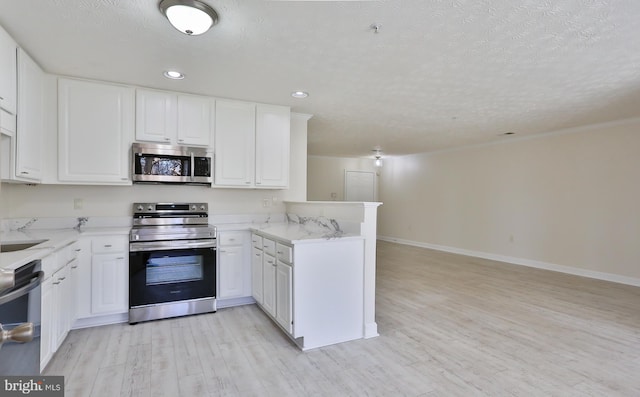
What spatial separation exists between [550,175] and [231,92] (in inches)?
204

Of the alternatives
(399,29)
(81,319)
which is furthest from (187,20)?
(81,319)

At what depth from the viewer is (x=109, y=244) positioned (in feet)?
10.3

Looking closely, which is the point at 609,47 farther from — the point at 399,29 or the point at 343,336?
the point at 343,336

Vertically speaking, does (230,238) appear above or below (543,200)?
below

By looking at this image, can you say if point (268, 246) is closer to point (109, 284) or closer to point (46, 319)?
point (109, 284)

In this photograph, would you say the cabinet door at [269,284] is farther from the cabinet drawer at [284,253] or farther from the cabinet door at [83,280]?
the cabinet door at [83,280]

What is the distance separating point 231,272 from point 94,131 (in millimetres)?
1886

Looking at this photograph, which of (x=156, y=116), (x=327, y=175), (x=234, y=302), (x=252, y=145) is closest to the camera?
(x=156, y=116)

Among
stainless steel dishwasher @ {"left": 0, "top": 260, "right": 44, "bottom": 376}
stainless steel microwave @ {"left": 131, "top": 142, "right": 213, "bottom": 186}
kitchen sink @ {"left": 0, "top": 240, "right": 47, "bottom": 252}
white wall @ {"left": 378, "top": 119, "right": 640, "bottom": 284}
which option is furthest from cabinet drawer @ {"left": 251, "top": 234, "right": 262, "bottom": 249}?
white wall @ {"left": 378, "top": 119, "right": 640, "bottom": 284}

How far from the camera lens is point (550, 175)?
563 centimetres

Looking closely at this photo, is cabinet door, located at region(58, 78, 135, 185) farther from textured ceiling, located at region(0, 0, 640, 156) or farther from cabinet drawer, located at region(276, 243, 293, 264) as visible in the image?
cabinet drawer, located at region(276, 243, 293, 264)

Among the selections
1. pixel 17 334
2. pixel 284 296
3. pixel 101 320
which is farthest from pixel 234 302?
pixel 17 334

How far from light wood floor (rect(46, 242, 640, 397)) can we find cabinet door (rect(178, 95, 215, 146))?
71.4 inches

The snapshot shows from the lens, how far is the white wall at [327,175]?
28.4 ft
